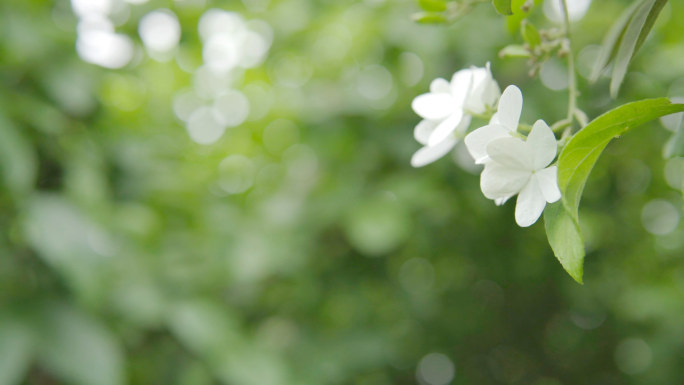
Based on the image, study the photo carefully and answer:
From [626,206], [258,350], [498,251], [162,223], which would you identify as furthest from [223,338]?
[626,206]

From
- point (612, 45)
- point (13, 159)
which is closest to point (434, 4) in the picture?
point (612, 45)

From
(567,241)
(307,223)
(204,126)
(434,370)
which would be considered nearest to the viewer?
(567,241)

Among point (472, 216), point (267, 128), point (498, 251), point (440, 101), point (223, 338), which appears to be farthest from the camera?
point (267, 128)

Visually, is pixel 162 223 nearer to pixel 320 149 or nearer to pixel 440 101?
pixel 320 149

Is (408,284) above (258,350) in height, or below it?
below

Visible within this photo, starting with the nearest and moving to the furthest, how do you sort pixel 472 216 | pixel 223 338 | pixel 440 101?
pixel 440 101
pixel 223 338
pixel 472 216

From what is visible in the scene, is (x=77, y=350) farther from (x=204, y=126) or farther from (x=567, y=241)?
(x=204, y=126)

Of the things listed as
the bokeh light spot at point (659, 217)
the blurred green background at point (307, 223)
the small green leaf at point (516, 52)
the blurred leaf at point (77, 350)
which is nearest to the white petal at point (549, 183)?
the small green leaf at point (516, 52)

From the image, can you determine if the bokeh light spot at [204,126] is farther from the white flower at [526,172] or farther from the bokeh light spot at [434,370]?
the white flower at [526,172]
